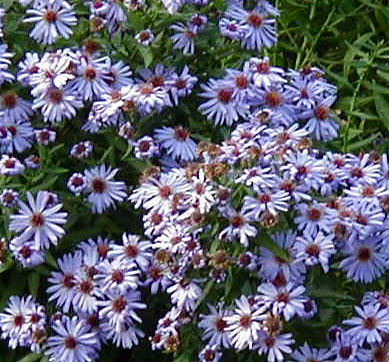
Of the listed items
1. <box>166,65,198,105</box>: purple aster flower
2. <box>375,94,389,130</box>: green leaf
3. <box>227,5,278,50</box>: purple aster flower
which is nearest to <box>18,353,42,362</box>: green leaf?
Result: <box>166,65,198,105</box>: purple aster flower

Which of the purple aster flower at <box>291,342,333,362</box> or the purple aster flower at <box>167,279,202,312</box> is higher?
the purple aster flower at <box>167,279,202,312</box>

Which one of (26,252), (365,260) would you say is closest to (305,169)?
(365,260)

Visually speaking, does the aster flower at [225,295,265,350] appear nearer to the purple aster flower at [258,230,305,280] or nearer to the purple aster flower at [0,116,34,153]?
the purple aster flower at [258,230,305,280]

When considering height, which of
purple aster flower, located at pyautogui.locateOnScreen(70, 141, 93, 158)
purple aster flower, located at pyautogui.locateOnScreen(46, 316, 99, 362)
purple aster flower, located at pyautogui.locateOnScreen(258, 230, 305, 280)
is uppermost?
purple aster flower, located at pyautogui.locateOnScreen(70, 141, 93, 158)

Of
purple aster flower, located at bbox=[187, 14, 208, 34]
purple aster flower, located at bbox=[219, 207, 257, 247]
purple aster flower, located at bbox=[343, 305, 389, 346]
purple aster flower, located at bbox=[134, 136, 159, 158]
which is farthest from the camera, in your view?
purple aster flower, located at bbox=[187, 14, 208, 34]

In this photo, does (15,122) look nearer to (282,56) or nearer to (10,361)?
(10,361)

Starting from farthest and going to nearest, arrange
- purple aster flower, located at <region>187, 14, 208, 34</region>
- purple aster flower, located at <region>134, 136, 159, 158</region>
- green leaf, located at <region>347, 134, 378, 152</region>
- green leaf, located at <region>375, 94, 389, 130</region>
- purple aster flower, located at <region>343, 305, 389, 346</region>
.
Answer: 1. green leaf, located at <region>375, 94, 389, 130</region>
2. green leaf, located at <region>347, 134, 378, 152</region>
3. purple aster flower, located at <region>187, 14, 208, 34</region>
4. purple aster flower, located at <region>134, 136, 159, 158</region>
5. purple aster flower, located at <region>343, 305, 389, 346</region>

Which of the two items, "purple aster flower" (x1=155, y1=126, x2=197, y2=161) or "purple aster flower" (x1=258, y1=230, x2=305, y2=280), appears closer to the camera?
"purple aster flower" (x1=258, y1=230, x2=305, y2=280)
